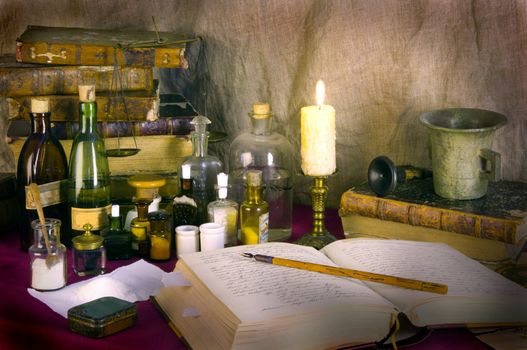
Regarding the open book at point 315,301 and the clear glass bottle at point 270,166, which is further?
the clear glass bottle at point 270,166

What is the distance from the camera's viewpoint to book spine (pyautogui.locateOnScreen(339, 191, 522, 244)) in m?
1.32

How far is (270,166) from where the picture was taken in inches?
64.5

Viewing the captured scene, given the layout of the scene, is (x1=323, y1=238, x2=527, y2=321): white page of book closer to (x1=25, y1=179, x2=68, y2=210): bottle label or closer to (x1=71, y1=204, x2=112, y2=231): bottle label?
(x1=71, y1=204, x2=112, y2=231): bottle label

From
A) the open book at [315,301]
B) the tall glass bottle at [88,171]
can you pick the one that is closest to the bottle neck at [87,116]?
the tall glass bottle at [88,171]

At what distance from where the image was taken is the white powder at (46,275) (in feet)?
4.26

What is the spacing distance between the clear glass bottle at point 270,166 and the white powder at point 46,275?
1.54 feet

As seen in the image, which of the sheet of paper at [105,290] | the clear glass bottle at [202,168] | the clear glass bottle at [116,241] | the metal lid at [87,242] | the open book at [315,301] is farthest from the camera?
the clear glass bottle at [202,168]

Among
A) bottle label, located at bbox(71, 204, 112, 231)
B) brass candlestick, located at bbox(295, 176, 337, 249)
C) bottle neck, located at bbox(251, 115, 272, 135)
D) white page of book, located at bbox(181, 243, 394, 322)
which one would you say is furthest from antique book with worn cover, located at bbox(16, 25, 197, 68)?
white page of book, located at bbox(181, 243, 394, 322)

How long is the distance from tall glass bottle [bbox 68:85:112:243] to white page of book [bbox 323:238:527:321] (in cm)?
46

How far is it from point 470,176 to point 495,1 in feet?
1.20

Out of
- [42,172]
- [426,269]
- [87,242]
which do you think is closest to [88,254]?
[87,242]

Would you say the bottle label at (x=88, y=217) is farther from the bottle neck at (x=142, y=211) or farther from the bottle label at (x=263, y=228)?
the bottle label at (x=263, y=228)

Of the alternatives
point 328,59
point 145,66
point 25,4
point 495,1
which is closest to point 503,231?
point 495,1

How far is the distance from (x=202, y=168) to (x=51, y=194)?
308 millimetres
